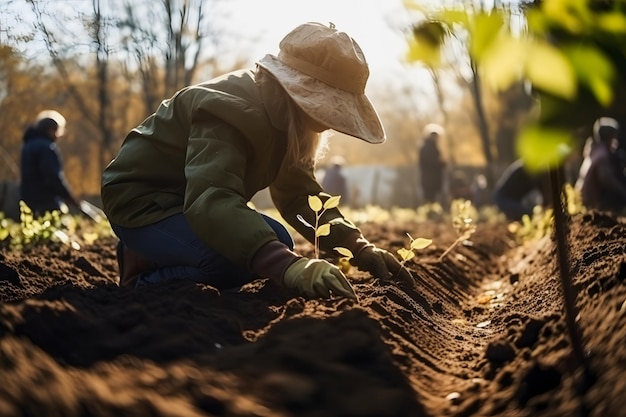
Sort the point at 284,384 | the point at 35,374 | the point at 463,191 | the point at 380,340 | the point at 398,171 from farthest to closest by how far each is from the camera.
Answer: the point at 398,171
the point at 463,191
the point at 380,340
the point at 284,384
the point at 35,374

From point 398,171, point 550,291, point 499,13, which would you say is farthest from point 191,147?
point 398,171

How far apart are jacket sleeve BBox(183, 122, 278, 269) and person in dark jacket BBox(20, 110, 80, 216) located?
5.34 m

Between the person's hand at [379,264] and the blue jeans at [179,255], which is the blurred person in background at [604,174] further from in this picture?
the blue jeans at [179,255]

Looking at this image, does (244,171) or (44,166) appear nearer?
(244,171)

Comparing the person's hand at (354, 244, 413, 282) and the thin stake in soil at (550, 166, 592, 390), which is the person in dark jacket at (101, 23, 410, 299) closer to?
the person's hand at (354, 244, 413, 282)

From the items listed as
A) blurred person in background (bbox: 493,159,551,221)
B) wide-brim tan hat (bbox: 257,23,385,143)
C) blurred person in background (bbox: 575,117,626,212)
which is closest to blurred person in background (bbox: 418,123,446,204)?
blurred person in background (bbox: 493,159,551,221)

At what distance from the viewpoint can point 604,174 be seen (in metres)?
8.64

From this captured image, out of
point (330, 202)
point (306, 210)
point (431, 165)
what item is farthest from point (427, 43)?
point (431, 165)

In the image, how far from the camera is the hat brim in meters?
2.99

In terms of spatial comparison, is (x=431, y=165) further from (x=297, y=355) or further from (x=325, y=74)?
(x=297, y=355)

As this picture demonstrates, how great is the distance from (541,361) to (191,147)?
159 centimetres

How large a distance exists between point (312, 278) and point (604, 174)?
6.87m

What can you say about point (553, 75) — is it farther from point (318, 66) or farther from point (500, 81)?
point (318, 66)

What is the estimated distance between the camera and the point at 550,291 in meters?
3.46
